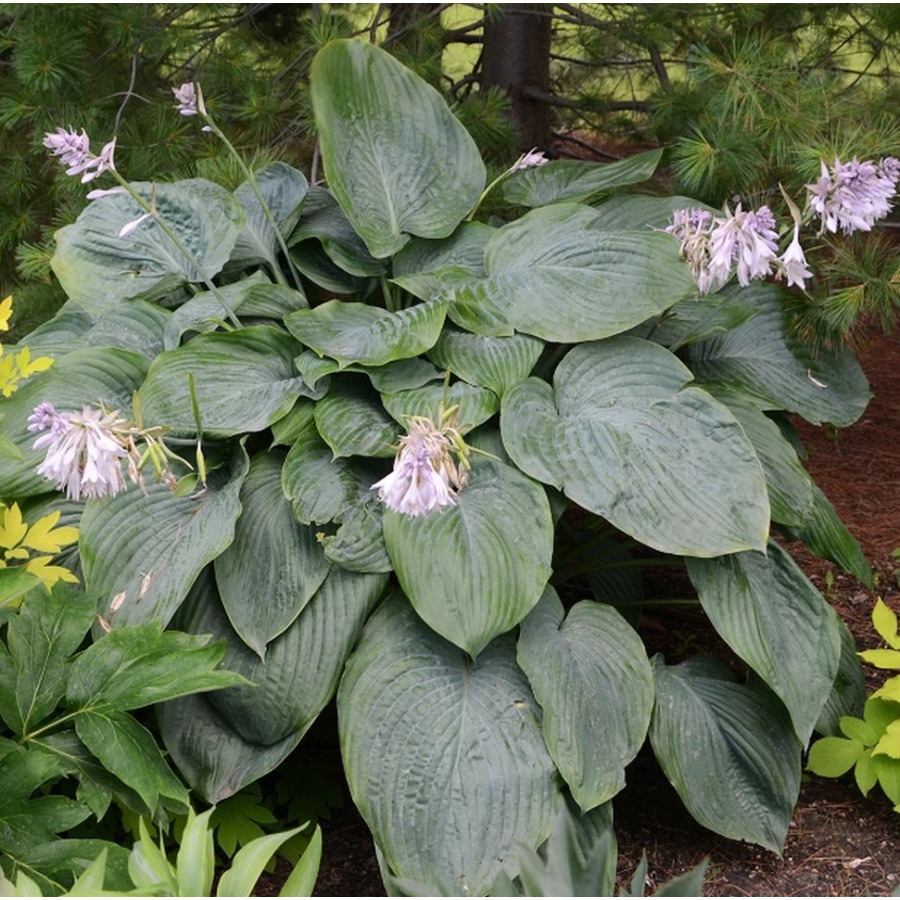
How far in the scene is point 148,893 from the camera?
4.40 ft

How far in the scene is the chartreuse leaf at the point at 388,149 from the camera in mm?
2473

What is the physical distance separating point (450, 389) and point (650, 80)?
1.98 meters

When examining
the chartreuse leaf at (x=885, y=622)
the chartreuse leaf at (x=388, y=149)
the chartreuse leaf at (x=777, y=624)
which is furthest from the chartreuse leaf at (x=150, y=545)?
the chartreuse leaf at (x=885, y=622)

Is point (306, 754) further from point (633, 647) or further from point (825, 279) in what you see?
point (825, 279)

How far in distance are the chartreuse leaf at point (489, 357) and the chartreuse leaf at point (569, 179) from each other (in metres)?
0.51

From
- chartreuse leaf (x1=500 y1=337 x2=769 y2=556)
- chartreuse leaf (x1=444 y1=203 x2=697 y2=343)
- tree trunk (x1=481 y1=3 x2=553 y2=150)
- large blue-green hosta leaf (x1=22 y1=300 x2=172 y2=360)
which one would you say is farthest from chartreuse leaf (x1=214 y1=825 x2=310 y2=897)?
tree trunk (x1=481 y1=3 x2=553 y2=150)

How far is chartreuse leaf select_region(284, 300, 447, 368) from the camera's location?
7.14ft

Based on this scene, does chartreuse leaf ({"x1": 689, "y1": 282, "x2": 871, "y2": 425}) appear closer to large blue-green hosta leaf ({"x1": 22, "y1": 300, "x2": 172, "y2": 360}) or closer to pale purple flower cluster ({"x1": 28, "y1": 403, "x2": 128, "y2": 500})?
large blue-green hosta leaf ({"x1": 22, "y1": 300, "x2": 172, "y2": 360})

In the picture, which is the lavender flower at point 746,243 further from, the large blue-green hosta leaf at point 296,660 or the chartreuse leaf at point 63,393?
the chartreuse leaf at point 63,393

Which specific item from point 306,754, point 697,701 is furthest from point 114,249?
point 697,701

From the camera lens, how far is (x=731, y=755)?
2.13 m

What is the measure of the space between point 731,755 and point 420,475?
1002 mm

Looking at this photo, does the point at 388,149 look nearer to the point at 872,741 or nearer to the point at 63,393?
the point at 63,393

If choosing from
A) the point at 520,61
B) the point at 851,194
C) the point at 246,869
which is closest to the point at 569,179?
the point at 851,194
